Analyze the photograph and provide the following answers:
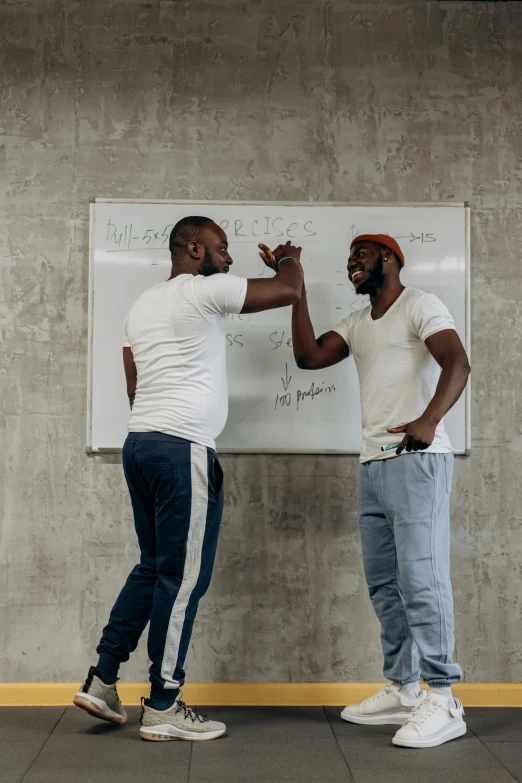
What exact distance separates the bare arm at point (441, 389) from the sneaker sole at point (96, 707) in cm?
116

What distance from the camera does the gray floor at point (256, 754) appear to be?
193cm

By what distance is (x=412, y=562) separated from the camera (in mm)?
2229

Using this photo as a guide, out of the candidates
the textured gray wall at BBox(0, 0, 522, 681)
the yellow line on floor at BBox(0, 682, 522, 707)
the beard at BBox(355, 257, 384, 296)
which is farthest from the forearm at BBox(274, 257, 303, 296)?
the yellow line on floor at BBox(0, 682, 522, 707)

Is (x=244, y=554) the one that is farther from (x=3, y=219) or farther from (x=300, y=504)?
(x=3, y=219)

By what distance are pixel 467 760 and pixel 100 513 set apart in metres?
1.45

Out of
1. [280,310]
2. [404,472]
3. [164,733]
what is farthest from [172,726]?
[280,310]

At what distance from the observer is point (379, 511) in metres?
2.39

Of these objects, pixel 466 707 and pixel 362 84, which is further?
pixel 362 84

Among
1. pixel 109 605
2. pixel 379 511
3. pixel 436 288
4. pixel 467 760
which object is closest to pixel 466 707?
pixel 467 760

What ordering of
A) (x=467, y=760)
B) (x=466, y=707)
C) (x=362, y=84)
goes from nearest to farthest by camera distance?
(x=467, y=760) < (x=466, y=707) < (x=362, y=84)

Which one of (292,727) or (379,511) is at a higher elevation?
(379,511)

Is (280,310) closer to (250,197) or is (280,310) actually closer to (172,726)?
(250,197)

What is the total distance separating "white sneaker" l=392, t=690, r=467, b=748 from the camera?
2.15 metres

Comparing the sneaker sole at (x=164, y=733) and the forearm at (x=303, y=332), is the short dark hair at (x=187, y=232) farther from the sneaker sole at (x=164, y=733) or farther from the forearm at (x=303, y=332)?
the sneaker sole at (x=164, y=733)
